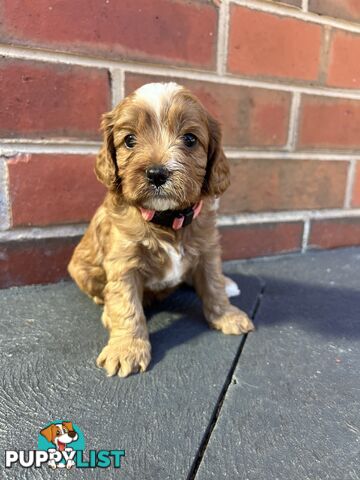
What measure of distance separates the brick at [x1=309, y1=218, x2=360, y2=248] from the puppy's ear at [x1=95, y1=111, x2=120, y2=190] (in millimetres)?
1525

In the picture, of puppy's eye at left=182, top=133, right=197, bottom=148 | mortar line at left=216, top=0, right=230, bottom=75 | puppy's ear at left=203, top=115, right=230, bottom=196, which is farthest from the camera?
mortar line at left=216, top=0, right=230, bottom=75

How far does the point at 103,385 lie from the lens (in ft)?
4.61

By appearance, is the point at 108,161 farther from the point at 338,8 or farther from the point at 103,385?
the point at 338,8

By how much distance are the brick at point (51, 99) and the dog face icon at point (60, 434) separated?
4.20 ft

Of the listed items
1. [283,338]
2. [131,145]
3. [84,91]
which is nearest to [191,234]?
[131,145]

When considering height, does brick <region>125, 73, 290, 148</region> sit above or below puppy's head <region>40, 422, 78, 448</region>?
above

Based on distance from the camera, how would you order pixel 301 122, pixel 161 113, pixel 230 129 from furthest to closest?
pixel 301 122
pixel 230 129
pixel 161 113

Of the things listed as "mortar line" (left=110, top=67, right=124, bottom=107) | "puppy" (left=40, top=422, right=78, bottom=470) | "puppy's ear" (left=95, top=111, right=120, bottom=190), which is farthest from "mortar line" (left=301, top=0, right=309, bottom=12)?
"puppy" (left=40, top=422, right=78, bottom=470)

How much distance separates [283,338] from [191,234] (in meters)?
0.58

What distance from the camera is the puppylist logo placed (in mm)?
1077

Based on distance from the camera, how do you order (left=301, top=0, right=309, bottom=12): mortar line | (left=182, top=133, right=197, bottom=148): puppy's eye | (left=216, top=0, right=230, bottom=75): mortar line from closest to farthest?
(left=182, top=133, right=197, bottom=148): puppy's eye, (left=216, top=0, right=230, bottom=75): mortar line, (left=301, top=0, right=309, bottom=12): mortar line

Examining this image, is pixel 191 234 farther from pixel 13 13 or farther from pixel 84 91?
pixel 13 13

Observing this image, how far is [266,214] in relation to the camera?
251 centimetres

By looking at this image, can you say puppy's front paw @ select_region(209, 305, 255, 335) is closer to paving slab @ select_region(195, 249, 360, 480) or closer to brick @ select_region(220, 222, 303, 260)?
paving slab @ select_region(195, 249, 360, 480)
